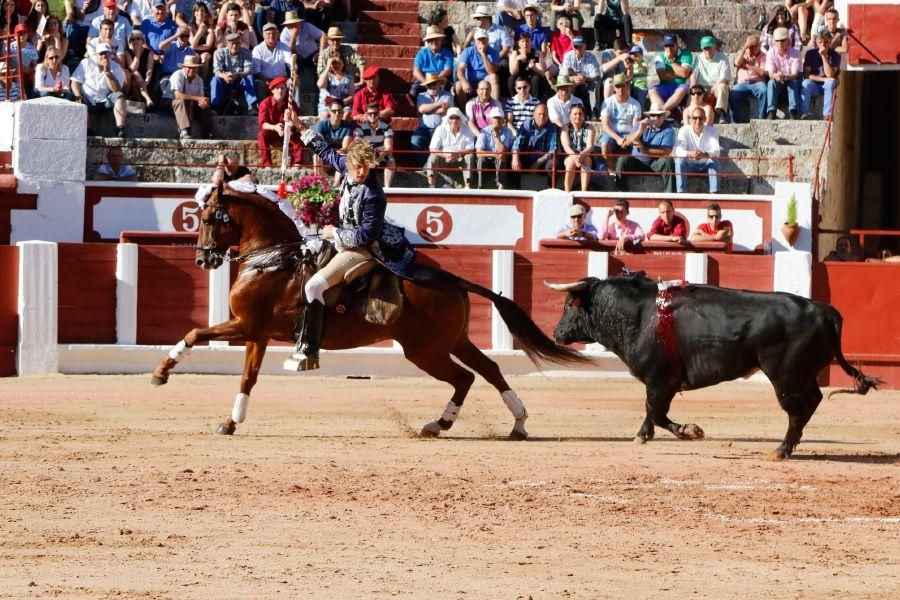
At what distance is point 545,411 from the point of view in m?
13.1

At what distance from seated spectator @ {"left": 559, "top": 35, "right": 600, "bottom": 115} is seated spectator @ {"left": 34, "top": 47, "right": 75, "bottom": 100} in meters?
5.56

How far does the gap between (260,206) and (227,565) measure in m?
4.59

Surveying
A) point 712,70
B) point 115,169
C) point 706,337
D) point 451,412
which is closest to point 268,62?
point 115,169

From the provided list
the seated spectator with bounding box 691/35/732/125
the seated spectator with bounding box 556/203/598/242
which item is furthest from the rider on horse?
the seated spectator with bounding box 691/35/732/125

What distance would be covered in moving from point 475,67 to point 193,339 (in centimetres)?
859

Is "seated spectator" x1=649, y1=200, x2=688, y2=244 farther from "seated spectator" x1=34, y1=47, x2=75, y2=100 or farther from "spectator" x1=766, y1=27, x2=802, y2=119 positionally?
"seated spectator" x1=34, y1=47, x2=75, y2=100

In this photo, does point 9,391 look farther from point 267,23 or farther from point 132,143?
point 267,23

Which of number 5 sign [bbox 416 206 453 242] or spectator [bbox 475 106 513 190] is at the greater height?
spectator [bbox 475 106 513 190]

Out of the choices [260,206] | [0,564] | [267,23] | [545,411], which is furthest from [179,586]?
[267,23]

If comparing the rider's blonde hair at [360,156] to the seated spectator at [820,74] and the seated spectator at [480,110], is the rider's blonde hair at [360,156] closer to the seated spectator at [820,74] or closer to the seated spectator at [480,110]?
the seated spectator at [480,110]

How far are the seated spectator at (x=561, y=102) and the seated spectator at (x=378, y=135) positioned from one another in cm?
180

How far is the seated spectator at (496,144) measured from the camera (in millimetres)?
17531

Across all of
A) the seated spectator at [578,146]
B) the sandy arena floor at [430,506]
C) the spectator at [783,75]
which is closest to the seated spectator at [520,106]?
the seated spectator at [578,146]

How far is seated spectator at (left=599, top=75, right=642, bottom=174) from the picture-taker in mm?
17859
